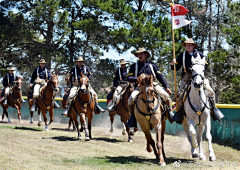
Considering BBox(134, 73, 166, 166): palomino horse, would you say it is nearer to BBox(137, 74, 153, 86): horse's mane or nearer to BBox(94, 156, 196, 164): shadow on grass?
BBox(137, 74, 153, 86): horse's mane

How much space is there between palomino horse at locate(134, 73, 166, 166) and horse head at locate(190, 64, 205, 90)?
112 centimetres

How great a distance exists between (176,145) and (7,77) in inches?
542

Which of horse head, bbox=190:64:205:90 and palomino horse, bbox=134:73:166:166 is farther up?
horse head, bbox=190:64:205:90

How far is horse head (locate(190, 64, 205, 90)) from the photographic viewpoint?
8453 millimetres

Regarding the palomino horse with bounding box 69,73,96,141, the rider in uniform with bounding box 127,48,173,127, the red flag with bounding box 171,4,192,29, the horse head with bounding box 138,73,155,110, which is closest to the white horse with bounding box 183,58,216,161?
the rider in uniform with bounding box 127,48,173,127

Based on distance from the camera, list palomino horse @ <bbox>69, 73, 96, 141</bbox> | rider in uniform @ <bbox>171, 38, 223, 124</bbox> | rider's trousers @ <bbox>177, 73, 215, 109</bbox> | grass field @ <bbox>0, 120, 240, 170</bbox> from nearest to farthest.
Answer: grass field @ <bbox>0, 120, 240, 170</bbox>, rider in uniform @ <bbox>171, 38, 223, 124</bbox>, rider's trousers @ <bbox>177, 73, 215, 109</bbox>, palomino horse @ <bbox>69, 73, 96, 141</bbox>

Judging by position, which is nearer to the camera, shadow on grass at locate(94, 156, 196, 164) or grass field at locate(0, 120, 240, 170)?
grass field at locate(0, 120, 240, 170)

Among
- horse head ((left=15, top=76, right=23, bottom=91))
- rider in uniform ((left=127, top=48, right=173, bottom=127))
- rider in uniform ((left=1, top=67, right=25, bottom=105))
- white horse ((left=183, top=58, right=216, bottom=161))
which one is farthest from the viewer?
rider in uniform ((left=1, top=67, right=25, bottom=105))

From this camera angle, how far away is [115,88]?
15633mm

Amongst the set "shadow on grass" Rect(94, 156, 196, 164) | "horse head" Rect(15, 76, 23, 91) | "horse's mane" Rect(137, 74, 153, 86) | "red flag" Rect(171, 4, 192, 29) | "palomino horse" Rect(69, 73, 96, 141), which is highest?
"red flag" Rect(171, 4, 192, 29)

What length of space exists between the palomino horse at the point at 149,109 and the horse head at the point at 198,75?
1.12 m

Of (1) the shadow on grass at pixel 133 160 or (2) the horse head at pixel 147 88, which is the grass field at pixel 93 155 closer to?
(1) the shadow on grass at pixel 133 160

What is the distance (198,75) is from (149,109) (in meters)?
1.54

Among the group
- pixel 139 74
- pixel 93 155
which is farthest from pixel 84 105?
pixel 139 74
